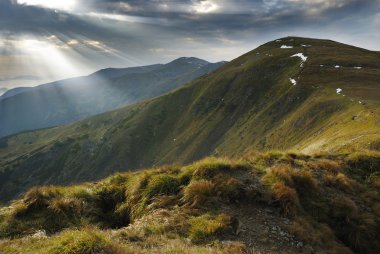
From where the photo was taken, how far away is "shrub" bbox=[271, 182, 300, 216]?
12562 mm

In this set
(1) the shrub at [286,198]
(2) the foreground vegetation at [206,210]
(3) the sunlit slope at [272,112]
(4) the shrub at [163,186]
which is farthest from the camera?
(3) the sunlit slope at [272,112]

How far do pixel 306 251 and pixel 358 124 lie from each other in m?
50.2

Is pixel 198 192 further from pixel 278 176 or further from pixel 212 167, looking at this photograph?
pixel 278 176

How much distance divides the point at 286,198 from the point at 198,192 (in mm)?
3327

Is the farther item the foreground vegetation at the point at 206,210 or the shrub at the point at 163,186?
the shrub at the point at 163,186

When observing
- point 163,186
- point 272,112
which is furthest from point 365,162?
point 272,112

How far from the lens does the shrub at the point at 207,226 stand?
1041 centimetres

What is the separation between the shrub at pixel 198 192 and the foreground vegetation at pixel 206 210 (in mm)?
37

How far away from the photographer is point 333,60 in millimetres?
137625

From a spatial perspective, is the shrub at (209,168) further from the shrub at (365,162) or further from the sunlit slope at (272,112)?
the sunlit slope at (272,112)

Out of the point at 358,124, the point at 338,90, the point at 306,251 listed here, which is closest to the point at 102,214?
the point at 306,251

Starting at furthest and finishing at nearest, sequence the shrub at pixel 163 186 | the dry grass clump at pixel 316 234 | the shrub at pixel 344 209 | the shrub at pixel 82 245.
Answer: the shrub at pixel 163 186 → the shrub at pixel 344 209 → the dry grass clump at pixel 316 234 → the shrub at pixel 82 245

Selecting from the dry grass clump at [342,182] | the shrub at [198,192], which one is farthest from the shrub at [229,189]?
the dry grass clump at [342,182]

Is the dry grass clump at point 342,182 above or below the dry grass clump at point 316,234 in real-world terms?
above
